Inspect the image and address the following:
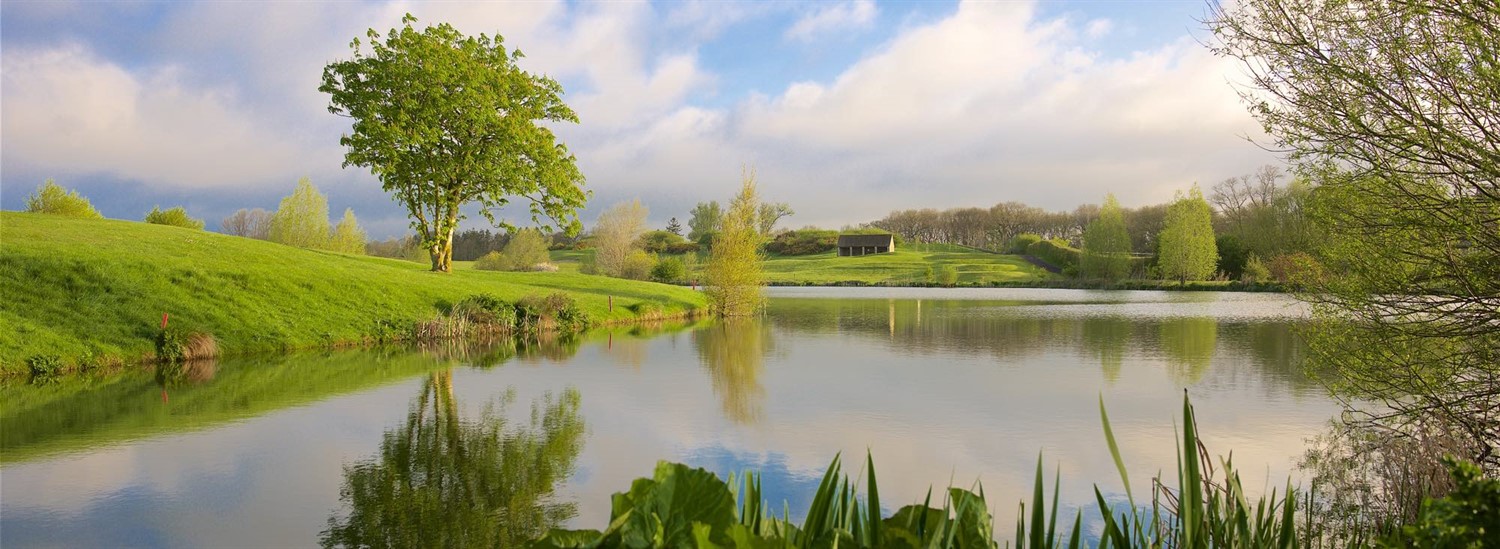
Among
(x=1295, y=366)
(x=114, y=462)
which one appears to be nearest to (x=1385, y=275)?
(x=1295, y=366)

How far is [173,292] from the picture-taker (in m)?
16.7

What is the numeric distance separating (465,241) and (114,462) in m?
95.8

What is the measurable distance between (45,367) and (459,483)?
1042cm

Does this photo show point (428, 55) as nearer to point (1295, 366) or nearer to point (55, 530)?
point (55, 530)

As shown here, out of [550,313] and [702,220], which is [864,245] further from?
[550,313]

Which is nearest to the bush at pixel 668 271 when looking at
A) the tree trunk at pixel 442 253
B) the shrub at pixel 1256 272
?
the tree trunk at pixel 442 253

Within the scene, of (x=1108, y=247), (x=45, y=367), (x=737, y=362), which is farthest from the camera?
(x=1108, y=247)

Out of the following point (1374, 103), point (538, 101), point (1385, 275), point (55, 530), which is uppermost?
point (538, 101)

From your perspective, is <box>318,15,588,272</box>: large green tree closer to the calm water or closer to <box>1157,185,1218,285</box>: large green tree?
the calm water

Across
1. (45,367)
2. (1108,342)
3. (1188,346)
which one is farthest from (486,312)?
(1188,346)

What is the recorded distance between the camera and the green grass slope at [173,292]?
14148mm

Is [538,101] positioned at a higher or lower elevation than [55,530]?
higher

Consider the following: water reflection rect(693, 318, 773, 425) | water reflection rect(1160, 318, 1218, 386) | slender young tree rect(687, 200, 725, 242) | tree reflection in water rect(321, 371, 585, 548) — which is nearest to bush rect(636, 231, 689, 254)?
slender young tree rect(687, 200, 725, 242)

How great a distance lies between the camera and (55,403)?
10.4 m
